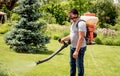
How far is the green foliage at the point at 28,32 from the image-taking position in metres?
17.1

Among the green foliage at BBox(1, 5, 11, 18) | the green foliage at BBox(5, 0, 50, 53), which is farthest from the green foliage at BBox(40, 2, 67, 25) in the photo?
the green foliage at BBox(5, 0, 50, 53)

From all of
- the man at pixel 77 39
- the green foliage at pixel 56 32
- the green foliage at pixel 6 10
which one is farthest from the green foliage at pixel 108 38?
the green foliage at pixel 6 10

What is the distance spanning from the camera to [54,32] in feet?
98.3

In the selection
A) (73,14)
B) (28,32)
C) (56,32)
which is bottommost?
(56,32)

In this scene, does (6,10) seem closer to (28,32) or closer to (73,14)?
(28,32)

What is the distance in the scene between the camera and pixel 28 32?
17.2 m

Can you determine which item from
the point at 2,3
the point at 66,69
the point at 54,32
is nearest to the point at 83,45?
the point at 66,69

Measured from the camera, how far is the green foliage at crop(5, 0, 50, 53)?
17.1 m

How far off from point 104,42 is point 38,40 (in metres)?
10.2

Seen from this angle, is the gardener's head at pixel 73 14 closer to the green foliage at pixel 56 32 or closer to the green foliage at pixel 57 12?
the green foliage at pixel 56 32

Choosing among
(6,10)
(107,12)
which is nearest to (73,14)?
(107,12)

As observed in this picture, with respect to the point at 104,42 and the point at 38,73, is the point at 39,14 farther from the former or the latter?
the point at 104,42

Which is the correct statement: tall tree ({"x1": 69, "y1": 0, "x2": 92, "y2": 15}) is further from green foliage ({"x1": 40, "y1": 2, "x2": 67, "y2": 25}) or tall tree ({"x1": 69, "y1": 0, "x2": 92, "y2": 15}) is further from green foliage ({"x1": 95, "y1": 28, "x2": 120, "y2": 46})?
green foliage ({"x1": 95, "y1": 28, "x2": 120, "y2": 46})

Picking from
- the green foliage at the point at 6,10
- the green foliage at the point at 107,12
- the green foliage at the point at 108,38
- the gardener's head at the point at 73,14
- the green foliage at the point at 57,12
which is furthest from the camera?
the green foliage at the point at 6,10
